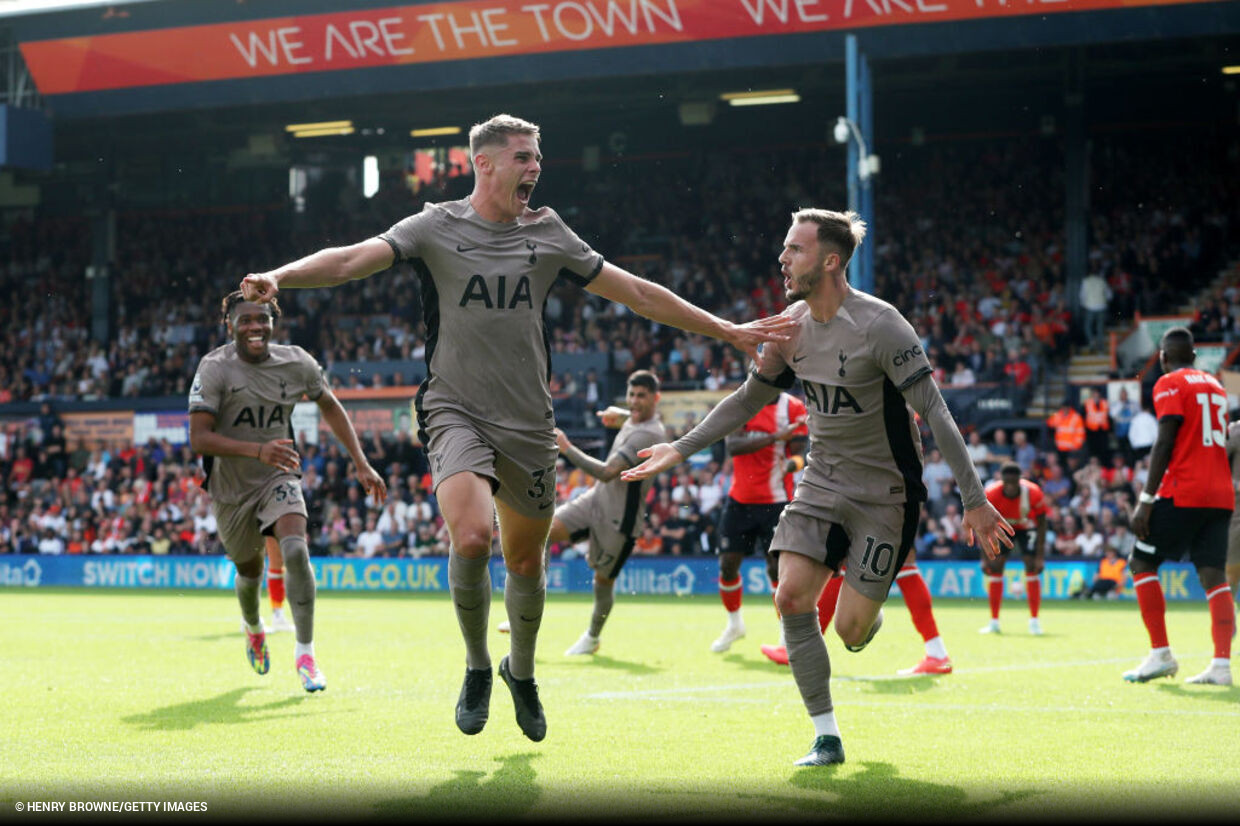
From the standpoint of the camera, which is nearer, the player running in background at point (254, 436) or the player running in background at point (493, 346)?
the player running in background at point (493, 346)

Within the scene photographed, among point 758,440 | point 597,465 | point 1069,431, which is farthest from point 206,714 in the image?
point 1069,431

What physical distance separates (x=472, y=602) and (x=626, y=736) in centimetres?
121

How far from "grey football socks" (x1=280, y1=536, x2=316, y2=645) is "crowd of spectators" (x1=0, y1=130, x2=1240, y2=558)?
14.6 metres

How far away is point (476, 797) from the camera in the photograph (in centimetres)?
620

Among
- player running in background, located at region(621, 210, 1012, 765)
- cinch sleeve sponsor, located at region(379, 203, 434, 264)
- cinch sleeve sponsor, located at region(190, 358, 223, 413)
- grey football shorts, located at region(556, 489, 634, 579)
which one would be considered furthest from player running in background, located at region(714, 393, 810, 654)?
cinch sleeve sponsor, located at region(379, 203, 434, 264)

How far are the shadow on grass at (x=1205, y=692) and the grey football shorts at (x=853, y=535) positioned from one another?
3289mm

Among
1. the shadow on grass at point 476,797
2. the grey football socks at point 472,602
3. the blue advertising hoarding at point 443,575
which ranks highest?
the grey football socks at point 472,602

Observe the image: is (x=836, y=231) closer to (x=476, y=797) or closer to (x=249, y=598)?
(x=476, y=797)

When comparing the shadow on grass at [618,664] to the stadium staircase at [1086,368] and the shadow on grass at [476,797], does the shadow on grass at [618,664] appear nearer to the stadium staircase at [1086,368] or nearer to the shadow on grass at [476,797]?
the shadow on grass at [476,797]

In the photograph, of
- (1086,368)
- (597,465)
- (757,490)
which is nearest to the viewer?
(597,465)

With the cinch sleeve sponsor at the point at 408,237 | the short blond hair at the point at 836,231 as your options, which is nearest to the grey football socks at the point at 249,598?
the cinch sleeve sponsor at the point at 408,237

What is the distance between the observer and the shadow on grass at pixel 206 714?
339 inches

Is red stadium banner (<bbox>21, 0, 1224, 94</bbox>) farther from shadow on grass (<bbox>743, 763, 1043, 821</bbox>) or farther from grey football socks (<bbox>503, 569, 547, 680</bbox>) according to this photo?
shadow on grass (<bbox>743, 763, 1043, 821</bbox>)

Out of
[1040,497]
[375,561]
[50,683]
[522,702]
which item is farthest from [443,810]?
[375,561]
